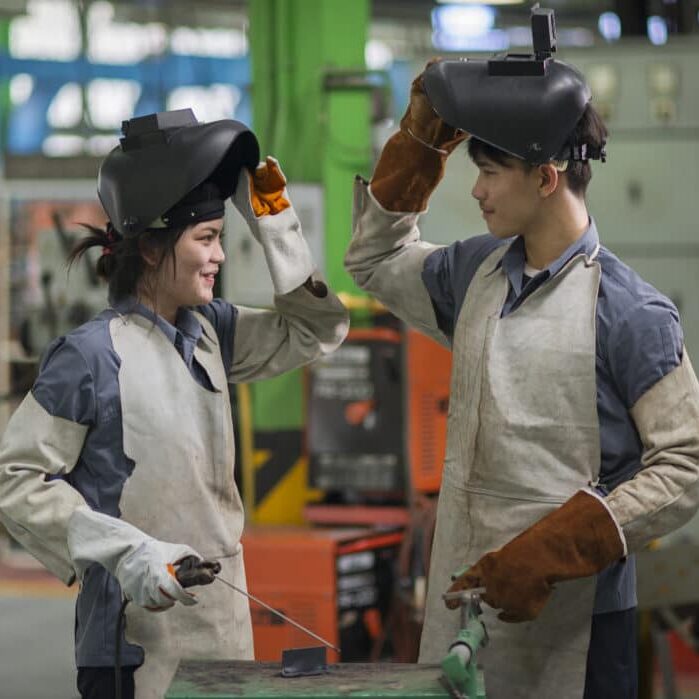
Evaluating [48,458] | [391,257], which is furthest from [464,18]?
[48,458]

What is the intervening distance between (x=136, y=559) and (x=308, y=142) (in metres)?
3.67

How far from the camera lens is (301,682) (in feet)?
6.31

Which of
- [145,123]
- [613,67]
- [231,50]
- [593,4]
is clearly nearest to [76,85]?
[231,50]

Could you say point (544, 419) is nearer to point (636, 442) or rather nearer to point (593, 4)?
point (636, 442)

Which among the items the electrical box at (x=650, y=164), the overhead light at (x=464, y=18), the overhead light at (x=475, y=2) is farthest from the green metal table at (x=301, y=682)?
the overhead light at (x=464, y=18)

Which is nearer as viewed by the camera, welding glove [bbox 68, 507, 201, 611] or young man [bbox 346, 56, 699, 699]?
welding glove [bbox 68, 507, 201, 611]

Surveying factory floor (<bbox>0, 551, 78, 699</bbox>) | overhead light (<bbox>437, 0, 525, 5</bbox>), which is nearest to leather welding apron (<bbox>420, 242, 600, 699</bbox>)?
factory floor (<bbox>0, 551, 78, 699</bbox>)

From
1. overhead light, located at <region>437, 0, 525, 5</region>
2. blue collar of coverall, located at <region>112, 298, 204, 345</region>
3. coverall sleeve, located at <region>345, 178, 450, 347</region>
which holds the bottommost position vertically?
blue collar of coverall, located at <region>112, 298, 204, 345</region>

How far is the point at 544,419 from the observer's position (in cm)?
220

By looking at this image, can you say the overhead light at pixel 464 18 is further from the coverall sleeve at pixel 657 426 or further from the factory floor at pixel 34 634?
the coverall sleeve at pixel 657 426

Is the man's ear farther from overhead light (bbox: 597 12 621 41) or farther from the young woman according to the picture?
overhead light (bbox: 597 12 621 41)

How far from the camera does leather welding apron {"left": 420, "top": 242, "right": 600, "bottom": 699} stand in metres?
2.19

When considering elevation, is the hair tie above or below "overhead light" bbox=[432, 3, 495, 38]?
below

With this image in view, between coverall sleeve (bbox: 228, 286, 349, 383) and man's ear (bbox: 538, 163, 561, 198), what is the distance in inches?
17.8
